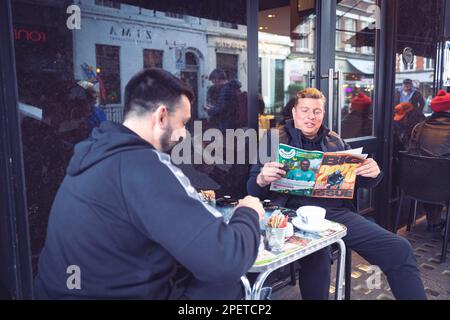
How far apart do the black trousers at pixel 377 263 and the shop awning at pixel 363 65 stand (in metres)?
2.06

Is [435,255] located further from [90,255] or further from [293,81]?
[90,255]

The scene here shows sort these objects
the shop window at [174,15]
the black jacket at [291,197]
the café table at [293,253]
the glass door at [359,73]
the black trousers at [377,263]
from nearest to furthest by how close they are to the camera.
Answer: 1. the café table at [293,253]
2. the black trousers at [377,263]
3. the shop window at [174,15]
4. the black jacket at [291,197]
5. the glass door at [359,73]

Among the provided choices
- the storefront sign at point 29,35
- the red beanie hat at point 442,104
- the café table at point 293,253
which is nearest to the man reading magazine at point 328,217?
the café table at point 293,253

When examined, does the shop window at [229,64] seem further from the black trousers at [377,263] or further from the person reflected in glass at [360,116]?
the person reflected in glass at [360,116]

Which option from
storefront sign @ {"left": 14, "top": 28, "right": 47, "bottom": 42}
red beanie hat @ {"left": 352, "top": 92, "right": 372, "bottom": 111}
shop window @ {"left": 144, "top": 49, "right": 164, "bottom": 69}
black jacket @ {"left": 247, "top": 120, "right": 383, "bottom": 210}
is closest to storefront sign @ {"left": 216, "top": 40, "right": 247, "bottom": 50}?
shop window @ {"left": 144, "top": 49, "right": 164, "bottom": 69}

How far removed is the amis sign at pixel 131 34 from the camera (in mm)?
2070

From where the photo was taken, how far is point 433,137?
364cm

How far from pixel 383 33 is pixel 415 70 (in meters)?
0.89

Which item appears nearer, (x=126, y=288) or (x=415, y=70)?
(x=126, y=288)

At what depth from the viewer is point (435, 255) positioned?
3.45 meters

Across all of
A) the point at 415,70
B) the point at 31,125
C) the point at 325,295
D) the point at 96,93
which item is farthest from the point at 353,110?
the point at 31,125

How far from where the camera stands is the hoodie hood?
1200mm

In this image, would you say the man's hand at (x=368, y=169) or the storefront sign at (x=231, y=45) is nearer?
the man's hand at (x=368, y=169)

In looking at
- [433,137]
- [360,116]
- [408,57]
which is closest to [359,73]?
[360,116]
